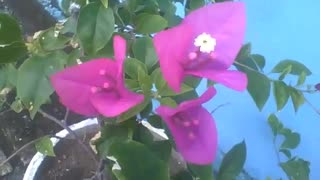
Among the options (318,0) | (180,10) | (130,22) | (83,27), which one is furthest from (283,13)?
(83,27)

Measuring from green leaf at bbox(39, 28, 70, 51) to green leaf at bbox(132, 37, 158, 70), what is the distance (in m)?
0.10

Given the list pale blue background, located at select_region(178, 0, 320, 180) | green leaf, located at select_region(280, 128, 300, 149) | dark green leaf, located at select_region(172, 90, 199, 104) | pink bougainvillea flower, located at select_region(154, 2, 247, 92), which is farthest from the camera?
green leaf, located at select_region(280, 128, 300, 149)

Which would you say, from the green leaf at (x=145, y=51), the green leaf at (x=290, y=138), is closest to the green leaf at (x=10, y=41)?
the green leaf at (x=145, y=51)

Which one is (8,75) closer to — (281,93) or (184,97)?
(184,97)

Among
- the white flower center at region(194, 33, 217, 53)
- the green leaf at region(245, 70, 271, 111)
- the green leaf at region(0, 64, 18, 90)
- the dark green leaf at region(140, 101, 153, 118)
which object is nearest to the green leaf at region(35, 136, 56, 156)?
the green leaf at region(0, 64, 18, 90)

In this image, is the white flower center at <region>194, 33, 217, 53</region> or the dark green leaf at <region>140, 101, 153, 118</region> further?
Answer: the dark green leaf at <region>140, 101, 153, 118</region>

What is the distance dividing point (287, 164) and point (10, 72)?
1.87 feet

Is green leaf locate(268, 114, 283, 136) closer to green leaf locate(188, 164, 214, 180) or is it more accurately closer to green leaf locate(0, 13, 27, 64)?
green leaf locate(188, 164, 214, 180)

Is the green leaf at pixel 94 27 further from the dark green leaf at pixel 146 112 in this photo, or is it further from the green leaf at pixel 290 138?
the green leaf at pixel 290 138

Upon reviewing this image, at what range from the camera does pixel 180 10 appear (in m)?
1.11

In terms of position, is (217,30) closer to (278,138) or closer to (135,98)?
(135,98)

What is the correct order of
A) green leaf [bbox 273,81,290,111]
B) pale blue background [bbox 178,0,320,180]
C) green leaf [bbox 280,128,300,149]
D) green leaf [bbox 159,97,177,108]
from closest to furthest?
green leaf [bbox 159,97,177,108], green leaf [bbox 273,81,290,111], pale blue background [bbox 178,0,320,180], green leaf [bbox 280,128,300,149]

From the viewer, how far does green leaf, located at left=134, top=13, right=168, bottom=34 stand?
69 centimetres

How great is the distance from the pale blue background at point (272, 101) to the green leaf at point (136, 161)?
0.48 meters
